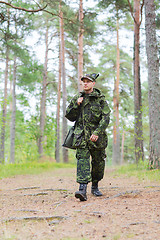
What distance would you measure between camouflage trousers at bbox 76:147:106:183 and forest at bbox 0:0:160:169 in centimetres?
413

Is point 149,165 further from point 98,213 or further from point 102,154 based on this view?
point 98,213

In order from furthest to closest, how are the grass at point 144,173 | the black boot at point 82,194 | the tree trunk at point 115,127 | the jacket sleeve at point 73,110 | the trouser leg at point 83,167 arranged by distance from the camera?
1. the tree trunk at point 115,127
2. the grass at point 144,173
3. the jacket sleeve at point 73,110
4. the trouser leg at point 83,167
5. the black boot at point 82,194

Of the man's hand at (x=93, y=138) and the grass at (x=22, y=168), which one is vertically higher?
the man's hand at (x=93, y=138)

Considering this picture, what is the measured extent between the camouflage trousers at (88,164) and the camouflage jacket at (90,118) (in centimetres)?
14

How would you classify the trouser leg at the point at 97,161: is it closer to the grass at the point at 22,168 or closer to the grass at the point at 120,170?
the grass at the point at 120,170

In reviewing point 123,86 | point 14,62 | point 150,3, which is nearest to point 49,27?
point 14,62

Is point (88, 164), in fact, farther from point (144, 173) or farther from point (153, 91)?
point (153, 91)

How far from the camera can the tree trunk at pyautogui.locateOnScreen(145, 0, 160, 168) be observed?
336 inches

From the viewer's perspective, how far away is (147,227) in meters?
2.90

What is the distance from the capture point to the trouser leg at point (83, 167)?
14.7ft

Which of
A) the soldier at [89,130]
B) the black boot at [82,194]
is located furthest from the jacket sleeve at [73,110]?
the black boot at [82,194]

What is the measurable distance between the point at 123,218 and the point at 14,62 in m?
17.4

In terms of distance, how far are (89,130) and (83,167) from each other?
0.66 metres

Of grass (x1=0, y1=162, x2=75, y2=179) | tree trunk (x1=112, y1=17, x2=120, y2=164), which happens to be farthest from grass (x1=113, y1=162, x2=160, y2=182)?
tree trunk (x1=112, y1=17, x2=120, y2=164)
